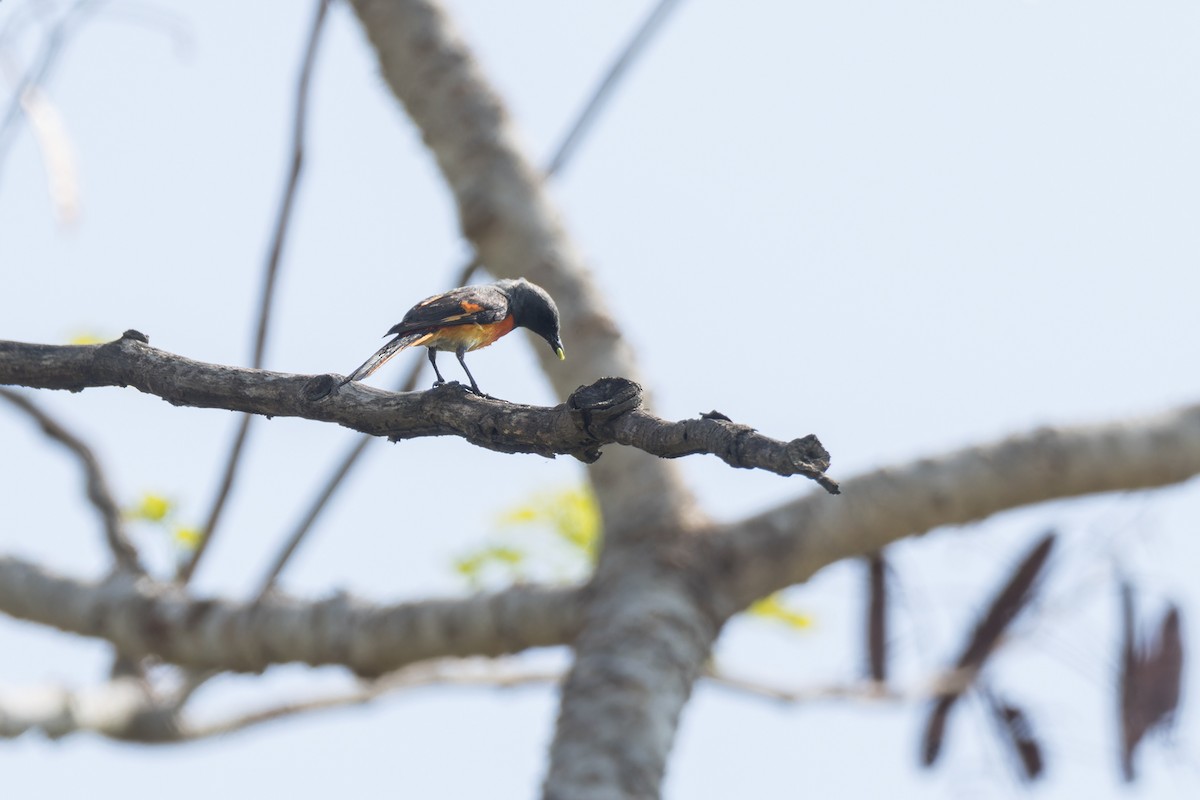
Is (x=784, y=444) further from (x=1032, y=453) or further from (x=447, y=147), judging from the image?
(x=447, y=147)

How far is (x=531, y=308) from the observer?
3883 mm

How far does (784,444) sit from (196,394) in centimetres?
130

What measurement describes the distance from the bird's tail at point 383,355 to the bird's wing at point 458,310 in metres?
0.02

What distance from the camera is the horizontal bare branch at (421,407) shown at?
212 centimetres

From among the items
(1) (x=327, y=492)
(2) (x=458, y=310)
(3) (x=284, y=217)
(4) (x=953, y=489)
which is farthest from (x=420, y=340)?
(4) (x=953, y=489)

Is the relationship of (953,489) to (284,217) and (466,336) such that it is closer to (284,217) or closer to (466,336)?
(466,336)

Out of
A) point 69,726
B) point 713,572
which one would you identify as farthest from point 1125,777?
point 69,726

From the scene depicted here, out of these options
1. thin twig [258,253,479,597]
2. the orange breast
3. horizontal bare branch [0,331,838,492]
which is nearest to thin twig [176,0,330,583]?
thin twig [258,253,479,597]

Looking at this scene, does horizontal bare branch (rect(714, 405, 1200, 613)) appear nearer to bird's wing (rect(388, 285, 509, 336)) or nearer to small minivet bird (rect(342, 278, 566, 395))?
small minivet bird (rect(342, 278, 566, 395))

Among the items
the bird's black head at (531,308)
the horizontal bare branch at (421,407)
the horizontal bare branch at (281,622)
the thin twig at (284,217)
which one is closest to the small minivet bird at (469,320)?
the bird's black head at (531,308)

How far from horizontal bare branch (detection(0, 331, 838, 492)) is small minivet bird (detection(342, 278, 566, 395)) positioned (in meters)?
0.25

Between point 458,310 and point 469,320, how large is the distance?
50mm

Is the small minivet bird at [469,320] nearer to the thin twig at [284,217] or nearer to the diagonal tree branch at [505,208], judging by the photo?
the thin twig at [284,217]

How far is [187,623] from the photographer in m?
6.21
